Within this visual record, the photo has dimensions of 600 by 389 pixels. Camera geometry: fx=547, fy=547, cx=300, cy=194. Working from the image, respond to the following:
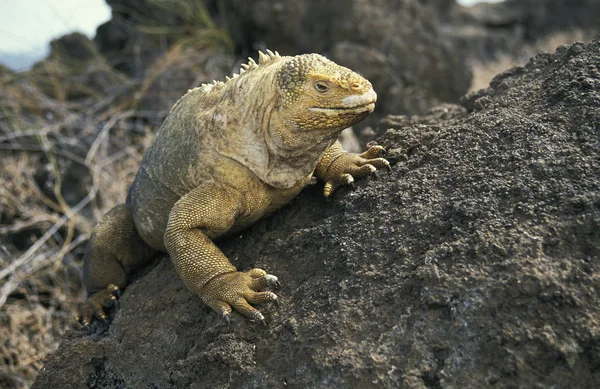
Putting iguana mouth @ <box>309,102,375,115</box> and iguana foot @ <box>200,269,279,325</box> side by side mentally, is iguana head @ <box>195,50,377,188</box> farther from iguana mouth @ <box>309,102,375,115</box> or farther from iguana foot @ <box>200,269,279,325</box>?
iguana foot @ <box>200,269,279,325</box>

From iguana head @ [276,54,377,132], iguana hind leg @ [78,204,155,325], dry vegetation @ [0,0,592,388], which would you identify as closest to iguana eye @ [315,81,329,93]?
iguana head @ [276,54,377,132]

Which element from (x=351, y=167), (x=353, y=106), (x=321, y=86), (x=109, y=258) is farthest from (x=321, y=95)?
(x=109, y=258)

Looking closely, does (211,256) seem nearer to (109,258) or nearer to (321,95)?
(321,95)

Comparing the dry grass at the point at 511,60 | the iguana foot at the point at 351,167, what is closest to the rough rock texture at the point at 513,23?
the dry grass at the point at 511,60

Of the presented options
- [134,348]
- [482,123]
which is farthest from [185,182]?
[482,123]

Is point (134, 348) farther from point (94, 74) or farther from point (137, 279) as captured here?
point (94, 74)

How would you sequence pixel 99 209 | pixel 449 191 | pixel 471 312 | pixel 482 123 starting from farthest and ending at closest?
pixel 99 209
pixel 482 123
pixel 449 191
pixel 471 312
